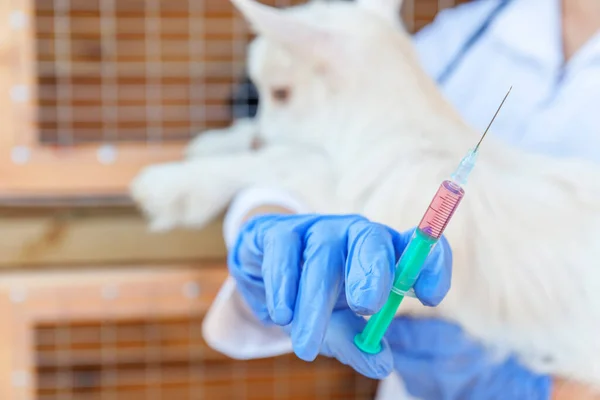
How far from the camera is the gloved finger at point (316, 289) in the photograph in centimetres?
36

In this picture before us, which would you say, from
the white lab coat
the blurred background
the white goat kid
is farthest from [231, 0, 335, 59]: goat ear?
the blurred background

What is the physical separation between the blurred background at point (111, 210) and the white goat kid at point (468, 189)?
292 mm

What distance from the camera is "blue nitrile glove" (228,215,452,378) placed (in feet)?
1.19

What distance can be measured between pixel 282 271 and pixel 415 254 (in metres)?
0.08

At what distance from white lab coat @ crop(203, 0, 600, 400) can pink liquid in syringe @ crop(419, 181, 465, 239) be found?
0.27 m

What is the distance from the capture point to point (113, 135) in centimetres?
98

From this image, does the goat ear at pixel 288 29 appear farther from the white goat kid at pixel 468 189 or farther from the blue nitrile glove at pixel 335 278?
the blue nitrile glove at pixel 335 278

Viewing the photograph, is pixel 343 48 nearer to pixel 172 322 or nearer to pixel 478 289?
pixel 478 289

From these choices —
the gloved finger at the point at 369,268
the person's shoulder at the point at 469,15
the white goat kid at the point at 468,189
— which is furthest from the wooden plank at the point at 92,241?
the gloved finger at the point at 369,268

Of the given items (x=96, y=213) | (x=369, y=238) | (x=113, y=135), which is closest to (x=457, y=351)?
(x=369, y=238)

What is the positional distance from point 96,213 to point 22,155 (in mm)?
110

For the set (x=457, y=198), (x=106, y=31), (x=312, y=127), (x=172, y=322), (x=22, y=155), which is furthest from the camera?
(x=172, y=322)

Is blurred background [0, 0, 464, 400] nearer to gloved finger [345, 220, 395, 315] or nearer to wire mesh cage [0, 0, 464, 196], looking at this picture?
wire mesh cage [0, 0, 464, 196]

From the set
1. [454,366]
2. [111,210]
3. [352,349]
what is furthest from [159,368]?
[352,349]
